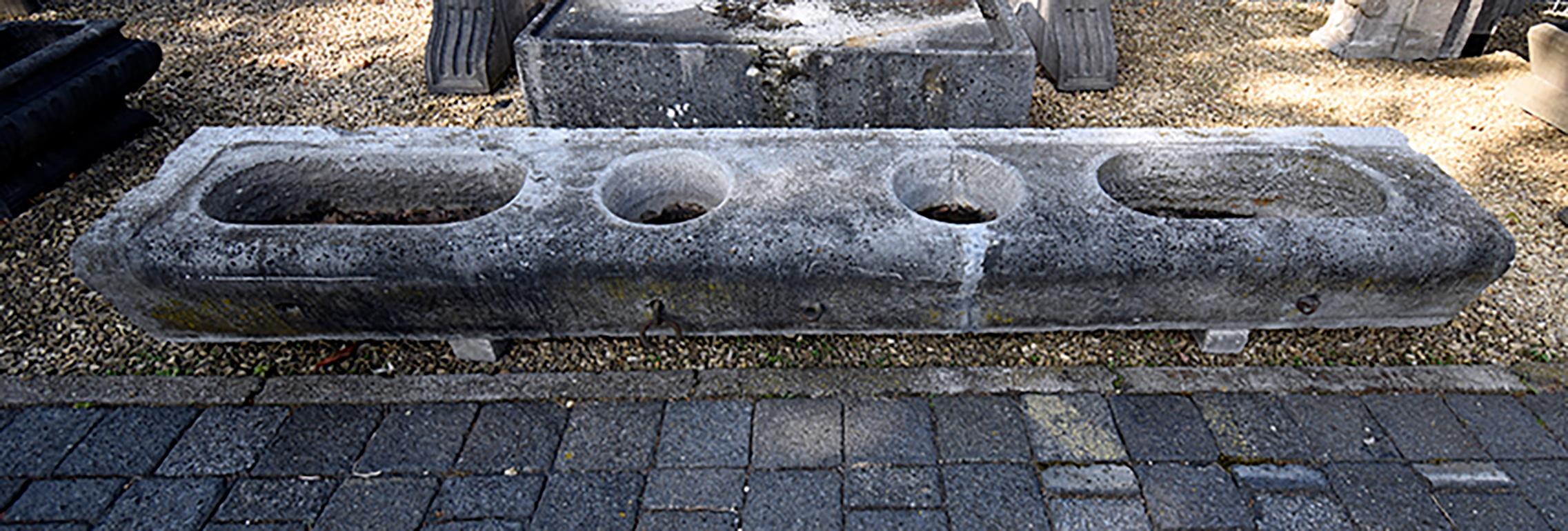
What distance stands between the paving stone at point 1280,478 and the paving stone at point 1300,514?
0.03m

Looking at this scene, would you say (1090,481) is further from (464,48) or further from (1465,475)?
(464,48)

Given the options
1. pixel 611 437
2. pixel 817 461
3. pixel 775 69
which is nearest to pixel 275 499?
pixel 611 437

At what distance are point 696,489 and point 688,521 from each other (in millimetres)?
120

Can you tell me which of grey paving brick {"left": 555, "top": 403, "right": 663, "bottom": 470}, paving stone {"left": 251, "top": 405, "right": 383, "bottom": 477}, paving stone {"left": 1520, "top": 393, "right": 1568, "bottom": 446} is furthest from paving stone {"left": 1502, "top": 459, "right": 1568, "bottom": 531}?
paving stone {"left": 251, "top": 405, "right": 383, "bottom": 477}

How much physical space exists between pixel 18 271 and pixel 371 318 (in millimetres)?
2095

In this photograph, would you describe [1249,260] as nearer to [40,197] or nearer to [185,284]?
[185,284]

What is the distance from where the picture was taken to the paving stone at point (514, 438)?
2545mm

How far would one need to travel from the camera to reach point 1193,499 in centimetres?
240

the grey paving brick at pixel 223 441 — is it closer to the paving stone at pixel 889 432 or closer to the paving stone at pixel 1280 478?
the paving stone at pixel 889 432

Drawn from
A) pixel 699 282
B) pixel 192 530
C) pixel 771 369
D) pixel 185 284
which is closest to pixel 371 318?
pixel 185 284

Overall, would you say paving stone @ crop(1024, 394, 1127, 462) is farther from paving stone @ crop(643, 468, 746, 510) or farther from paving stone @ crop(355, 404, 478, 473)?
paving stone @ crop(355, 404, 478, 473)

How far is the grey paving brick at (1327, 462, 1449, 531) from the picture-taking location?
7.66 feet

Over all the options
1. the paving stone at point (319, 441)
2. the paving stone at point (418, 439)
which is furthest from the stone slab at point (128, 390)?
the paving stone at point (418, 439)

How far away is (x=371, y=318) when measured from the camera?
2.75m
